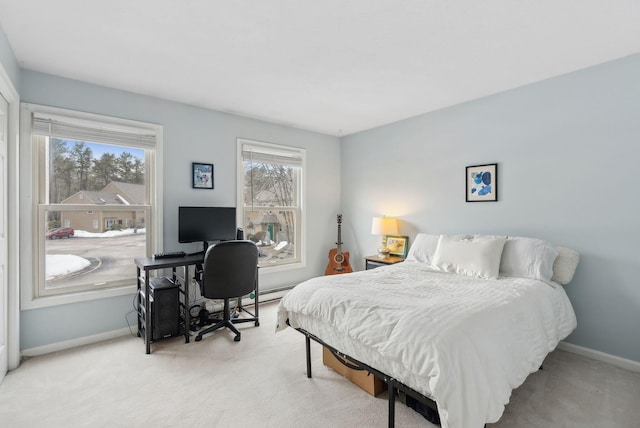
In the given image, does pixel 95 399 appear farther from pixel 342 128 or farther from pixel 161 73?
pixel 342 128

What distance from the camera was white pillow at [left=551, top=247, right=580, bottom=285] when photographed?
2582 millimetres

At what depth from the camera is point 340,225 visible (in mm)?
4875

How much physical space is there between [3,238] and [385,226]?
3637mm

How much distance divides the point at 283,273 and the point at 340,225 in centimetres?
117

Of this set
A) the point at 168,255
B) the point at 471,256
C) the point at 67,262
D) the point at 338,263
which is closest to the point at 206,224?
the point at 168,255

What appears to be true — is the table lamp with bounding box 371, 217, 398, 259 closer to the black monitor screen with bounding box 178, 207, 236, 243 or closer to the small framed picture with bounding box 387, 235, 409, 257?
the small framed picture with bounding box 387, 235, 409, 257

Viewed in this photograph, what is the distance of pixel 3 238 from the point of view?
2.31 meters

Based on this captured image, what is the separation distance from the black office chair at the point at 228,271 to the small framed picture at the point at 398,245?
1.92m

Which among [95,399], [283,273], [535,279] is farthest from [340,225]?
[95,399]

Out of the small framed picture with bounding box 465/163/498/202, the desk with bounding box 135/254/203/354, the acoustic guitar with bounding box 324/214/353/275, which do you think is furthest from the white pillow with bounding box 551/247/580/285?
the desk with bounding box 135/254/203/354

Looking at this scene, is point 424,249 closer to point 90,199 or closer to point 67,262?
point 90,199

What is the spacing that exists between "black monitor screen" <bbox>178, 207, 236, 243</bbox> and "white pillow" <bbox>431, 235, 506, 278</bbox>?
226 cm

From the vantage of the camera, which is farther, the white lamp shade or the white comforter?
the white lamp shade

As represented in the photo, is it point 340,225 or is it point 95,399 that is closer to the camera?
point 95,399
